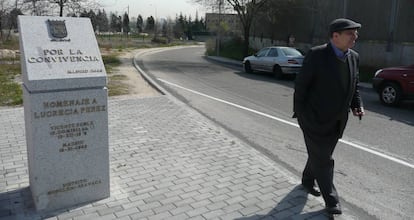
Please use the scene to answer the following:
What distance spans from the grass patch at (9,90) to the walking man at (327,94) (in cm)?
778

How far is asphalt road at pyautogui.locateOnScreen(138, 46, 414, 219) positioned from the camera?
Answer: 4540 millimetres

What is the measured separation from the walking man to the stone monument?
2.07 meters

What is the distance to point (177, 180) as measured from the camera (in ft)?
15.4

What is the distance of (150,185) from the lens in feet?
14.8

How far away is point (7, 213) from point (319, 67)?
3.35 m

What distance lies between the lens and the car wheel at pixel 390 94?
10.5m

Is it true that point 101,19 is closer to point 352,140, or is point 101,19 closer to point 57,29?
point 352,140

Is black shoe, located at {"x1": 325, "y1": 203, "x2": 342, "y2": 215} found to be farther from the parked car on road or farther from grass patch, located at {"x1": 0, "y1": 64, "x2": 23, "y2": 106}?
the parked car on road

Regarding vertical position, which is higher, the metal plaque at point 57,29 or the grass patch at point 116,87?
the metal plaque at point 57,29

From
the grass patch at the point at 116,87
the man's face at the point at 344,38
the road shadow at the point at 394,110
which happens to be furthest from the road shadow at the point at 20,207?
the road shadow at the point at 394,110

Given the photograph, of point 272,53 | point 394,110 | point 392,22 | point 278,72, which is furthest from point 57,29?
point 392,22

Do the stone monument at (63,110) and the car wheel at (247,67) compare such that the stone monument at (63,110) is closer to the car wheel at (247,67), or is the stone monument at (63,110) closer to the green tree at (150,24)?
the car wheel at (247,67)

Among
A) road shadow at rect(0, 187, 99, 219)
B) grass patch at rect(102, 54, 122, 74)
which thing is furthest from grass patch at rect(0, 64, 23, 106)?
road shadow at rect(0, 187, 99, 219)

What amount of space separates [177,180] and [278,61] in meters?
13.2
